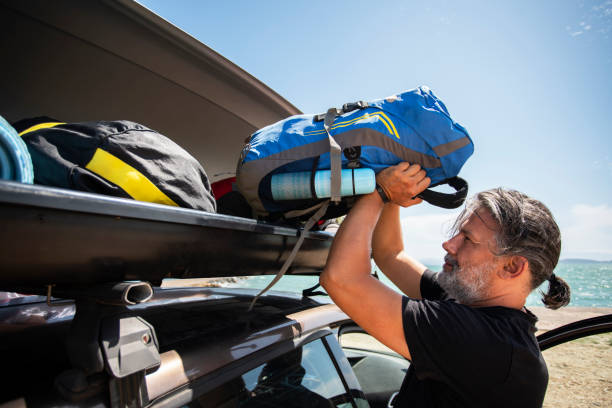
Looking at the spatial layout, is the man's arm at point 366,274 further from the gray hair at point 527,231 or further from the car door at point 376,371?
the car door at point 376,371

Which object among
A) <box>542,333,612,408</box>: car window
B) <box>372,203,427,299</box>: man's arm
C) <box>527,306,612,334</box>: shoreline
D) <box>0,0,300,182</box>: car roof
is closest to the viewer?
<box>0,0,300,182</box>: car roof

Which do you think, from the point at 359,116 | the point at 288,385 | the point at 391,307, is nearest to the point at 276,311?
the point at 288,385

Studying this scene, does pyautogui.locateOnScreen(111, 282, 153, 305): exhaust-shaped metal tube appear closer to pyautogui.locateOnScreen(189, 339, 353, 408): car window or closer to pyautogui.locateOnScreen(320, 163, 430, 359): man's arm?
pyautogui.locateOnScreen(189, 339, 353, 408): car window

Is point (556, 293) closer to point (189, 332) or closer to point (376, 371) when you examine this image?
point (376, 371)

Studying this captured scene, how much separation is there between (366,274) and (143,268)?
824 mm

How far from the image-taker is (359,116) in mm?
1213

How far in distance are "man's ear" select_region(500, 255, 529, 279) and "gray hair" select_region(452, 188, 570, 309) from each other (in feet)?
0.06

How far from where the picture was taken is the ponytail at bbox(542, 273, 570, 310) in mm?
1581

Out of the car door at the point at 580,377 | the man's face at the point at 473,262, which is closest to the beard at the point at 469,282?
the man's face at the point at 473,262

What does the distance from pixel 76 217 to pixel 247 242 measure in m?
0.48

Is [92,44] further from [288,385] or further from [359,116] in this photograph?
[288,385]

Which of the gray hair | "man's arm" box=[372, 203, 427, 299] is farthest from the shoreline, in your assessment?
the gray hair

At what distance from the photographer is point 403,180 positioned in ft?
4.16

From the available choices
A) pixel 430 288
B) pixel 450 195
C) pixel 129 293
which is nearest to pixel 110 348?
pixel 129 293
